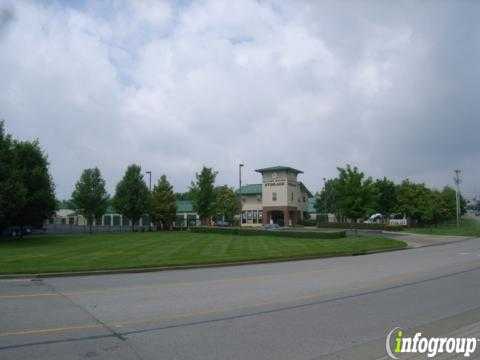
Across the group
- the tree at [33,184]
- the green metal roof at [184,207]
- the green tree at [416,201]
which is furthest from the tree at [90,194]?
the green tree at [416,201]

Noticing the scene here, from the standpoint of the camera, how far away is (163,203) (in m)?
66.3

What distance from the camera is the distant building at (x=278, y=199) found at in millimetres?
75000

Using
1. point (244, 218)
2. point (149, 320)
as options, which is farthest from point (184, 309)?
point (244, 218)

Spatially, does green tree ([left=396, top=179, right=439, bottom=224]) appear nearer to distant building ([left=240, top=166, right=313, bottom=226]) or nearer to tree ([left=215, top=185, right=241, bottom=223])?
distant building ([left=240, top=166, right=313, bottom=226])

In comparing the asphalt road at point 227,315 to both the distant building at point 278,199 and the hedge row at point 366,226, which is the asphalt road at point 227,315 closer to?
the hedge row at point 366,226

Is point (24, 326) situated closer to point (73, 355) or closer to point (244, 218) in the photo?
point (73, 355)

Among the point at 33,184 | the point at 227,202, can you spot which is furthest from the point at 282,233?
the point at 227,202

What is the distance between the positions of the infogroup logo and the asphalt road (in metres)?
0.18

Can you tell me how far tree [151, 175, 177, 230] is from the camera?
216ft

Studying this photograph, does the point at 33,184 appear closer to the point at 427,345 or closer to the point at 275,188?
the point at 275,188

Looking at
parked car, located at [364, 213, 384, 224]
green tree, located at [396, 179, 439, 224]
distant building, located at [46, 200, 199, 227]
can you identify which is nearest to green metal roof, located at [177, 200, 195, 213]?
distant building, located at [46, 200, 199, 227]

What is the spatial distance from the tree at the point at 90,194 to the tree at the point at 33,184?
11.8 meters

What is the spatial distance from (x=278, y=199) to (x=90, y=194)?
29.9m

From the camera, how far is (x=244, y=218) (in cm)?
8356
